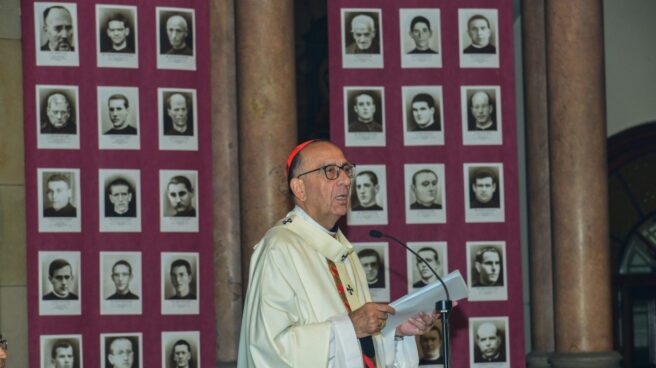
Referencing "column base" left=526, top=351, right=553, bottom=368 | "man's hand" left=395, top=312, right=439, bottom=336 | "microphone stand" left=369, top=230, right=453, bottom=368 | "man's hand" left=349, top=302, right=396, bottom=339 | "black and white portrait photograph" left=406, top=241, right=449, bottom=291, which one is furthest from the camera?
"column base" left=526, top=351, right=553, bottom=368

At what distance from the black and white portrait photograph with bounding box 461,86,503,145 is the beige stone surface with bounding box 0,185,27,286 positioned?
9.39 ft

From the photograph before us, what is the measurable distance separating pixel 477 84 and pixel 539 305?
2042mm

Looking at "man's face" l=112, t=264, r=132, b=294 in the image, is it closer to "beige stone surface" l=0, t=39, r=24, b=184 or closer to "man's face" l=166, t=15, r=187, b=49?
"beige stone surface" l=0, t=39, r=24, b=184

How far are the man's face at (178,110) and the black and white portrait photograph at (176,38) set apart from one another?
19cm

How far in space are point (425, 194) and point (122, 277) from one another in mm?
1861

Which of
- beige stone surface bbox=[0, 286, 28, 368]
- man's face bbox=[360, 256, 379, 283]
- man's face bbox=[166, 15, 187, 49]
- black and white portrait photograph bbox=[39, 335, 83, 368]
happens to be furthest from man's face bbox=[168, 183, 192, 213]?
beige stone surface bbox=[0, 286, 28, 368]

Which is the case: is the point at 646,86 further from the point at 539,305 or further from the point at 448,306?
the point at 448,306

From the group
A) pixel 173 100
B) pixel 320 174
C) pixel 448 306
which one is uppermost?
pixel 173 100

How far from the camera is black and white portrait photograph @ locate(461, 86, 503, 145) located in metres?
7.43

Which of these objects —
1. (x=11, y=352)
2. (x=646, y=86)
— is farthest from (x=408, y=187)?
(x=646, y=86)

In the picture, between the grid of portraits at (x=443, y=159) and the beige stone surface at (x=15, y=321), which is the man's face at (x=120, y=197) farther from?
the grid of portraits at (x=443, y=159)

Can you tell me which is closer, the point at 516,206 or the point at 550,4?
the point at 516,206

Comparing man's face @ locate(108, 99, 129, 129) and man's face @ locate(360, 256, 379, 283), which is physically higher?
man's face @ locate(108, 99, 129, 129)

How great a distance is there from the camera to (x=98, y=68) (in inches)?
279
